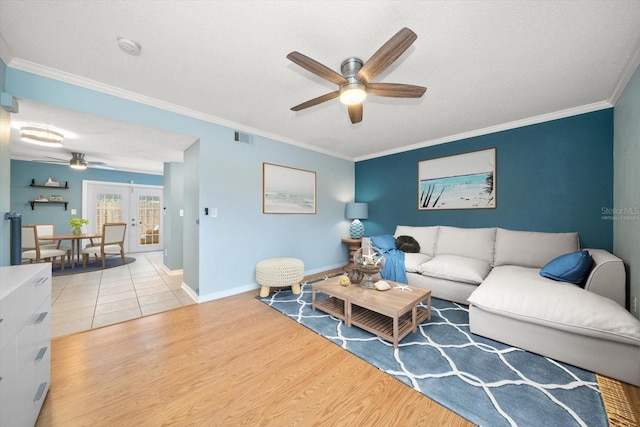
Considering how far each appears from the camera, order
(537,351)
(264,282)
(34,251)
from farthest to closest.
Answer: (34,251) → (264,282) → (537,351)

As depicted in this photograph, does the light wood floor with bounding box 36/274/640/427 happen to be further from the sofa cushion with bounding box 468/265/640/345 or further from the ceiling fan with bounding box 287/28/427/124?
the ceiling fan with bounding box 287/28/427/124

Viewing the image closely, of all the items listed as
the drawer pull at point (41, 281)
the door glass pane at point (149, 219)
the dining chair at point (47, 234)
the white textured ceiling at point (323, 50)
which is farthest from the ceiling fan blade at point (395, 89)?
the door glass pane at point (149, 219)

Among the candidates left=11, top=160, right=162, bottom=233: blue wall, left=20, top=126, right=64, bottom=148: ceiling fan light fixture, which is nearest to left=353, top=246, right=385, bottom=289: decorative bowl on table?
left=20, top=126, right=64, bottom=148: ceiling fan light fixture

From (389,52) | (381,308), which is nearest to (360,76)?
(389,52)

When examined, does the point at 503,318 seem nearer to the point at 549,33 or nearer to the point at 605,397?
the point at 605,397

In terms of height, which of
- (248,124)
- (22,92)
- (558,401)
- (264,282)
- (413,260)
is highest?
(248,124)

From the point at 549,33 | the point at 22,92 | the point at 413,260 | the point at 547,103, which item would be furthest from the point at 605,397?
the point at 22,92

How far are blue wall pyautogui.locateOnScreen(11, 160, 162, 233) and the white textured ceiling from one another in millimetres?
4200

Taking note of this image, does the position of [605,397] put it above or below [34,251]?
below

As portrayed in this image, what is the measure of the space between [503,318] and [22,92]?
182 inches

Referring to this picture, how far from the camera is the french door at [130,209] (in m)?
5.99

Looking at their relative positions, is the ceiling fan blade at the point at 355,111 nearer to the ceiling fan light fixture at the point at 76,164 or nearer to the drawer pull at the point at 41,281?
the drawer pull at the point at 41,281

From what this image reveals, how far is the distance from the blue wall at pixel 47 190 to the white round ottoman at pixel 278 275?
5.86 metres

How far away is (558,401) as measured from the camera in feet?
4.63
